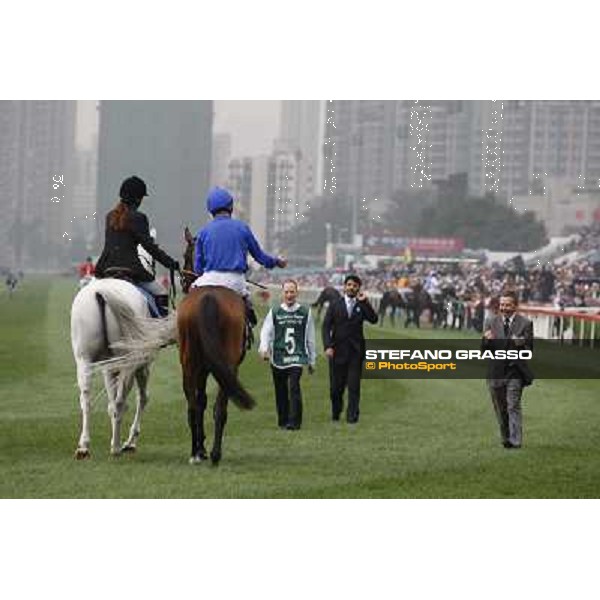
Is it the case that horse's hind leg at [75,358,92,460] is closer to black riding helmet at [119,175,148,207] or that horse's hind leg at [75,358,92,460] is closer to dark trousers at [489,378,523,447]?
black riding helmet at [119,175,148,207]

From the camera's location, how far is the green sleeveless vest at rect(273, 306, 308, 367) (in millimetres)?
15172

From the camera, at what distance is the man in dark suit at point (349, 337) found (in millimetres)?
15656

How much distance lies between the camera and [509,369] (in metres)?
14.3

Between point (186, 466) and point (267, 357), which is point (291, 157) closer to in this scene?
point (267, 357)

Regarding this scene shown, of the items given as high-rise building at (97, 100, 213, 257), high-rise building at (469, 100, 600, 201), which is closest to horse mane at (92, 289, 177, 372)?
high-rise building at (97, 100, 213, 257)

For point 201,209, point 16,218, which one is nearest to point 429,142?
point 201,209

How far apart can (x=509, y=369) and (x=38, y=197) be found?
5068 millimetres

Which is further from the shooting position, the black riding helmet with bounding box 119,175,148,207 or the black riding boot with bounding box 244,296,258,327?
the black riding helmet with bounding box 119,175,148,207

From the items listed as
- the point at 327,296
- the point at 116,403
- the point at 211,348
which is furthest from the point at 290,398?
the point at 211,348

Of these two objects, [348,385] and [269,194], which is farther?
[269,194]

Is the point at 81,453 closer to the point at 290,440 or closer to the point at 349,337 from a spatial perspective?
the point at 290,440

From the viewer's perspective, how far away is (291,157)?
1691 centimetres

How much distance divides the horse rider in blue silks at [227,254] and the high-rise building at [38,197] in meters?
3.80

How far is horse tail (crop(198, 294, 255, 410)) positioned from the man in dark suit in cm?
353
